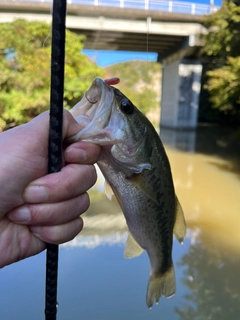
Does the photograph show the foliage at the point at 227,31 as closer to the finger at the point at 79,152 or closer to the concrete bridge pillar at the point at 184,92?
the concrete bridge pillar at the point at 184,92

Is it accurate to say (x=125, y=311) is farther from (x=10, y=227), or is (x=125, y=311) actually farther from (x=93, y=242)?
(x=10, y=227)

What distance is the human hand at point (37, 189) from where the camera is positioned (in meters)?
0.96

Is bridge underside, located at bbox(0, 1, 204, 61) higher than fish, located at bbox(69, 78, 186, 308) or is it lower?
higher

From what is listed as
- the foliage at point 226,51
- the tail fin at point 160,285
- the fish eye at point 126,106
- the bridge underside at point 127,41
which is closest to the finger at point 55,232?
the fish eye at point 126,106

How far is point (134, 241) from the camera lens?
163cm

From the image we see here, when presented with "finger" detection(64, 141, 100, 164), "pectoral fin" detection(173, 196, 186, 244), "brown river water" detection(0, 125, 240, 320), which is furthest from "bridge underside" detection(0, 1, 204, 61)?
"finger" detection(64, 141, 100, 164)

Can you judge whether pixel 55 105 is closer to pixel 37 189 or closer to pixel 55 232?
pixel 37 189

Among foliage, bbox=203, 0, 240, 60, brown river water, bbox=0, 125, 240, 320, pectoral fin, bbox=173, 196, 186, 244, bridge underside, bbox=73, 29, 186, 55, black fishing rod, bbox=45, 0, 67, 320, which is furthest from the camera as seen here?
bridge underside, bbox=73, 29, 186, 55

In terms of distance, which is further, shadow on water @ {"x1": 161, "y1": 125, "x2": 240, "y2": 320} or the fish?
shadow on water @ {"x1": 161, "y1": 125, "x2": 240, "y2": 320}

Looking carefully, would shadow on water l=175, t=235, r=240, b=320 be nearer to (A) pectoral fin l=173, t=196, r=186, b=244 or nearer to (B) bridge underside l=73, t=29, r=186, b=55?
(A) pectoral fin l=173, t=196, r=186, b=244

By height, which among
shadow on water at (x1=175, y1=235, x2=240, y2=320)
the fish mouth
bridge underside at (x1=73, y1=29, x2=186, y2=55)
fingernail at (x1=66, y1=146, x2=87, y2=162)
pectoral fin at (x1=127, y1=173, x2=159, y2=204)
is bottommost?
shadow on water at (x1=175, y1=235, x2=240, y2=320)

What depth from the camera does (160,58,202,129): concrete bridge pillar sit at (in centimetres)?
1800

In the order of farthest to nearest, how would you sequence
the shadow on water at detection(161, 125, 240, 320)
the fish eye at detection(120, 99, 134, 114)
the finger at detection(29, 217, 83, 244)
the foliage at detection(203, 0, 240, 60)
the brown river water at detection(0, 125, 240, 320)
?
1. the foliage at detection(203, 0, 240, 60)
2. the shadow on water at detection(161, 125, 240, 320)
3. the brown river water at detection(0, 125, 240, 320)
4. the fish eye at detection(120, 99, 134, 114)
5. the finger at detection(29, 217, 83, 244)

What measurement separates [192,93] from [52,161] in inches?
726
